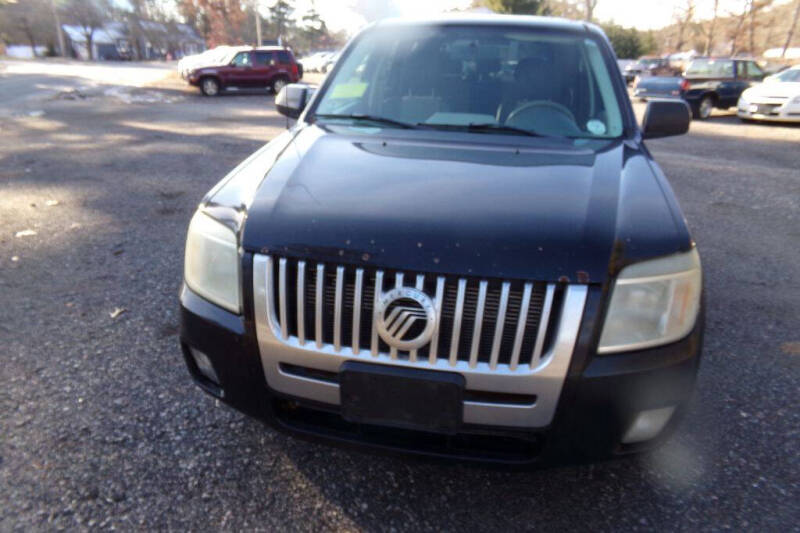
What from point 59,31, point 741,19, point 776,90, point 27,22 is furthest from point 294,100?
point 27,22

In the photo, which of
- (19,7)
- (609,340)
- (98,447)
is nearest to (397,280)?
(609,340)

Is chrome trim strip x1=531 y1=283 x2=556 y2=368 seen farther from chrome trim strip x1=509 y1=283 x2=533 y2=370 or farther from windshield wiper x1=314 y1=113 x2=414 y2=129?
windshield wiper x1=314 y1=113 x2=414 y2=129

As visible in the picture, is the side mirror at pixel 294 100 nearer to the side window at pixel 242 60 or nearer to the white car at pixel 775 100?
the white car at pixel 775 100

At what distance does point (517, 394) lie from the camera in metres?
1.71

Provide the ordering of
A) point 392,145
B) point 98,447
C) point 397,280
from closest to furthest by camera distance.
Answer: point 397,280
point 98,447
point 392,145

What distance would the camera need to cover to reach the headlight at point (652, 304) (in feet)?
5.59

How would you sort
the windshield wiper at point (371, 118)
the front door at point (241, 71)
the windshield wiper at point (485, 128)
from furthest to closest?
the front door at point (241, 71)
the windshield wiper at point (371, 118)
the windshield wiper at point (485, 128)

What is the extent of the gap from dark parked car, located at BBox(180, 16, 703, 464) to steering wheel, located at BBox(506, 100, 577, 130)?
0.72 m

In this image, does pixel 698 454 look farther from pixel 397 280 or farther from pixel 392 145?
pixel 392 145

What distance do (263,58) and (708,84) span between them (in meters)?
14.6

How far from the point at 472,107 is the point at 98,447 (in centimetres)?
237

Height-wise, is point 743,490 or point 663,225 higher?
point 663,225

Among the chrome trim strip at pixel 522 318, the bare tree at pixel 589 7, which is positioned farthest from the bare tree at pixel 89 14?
the chrome trim strip at pixel 522 318

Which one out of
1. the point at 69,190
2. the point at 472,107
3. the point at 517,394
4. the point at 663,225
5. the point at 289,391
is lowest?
the point at 69,190
